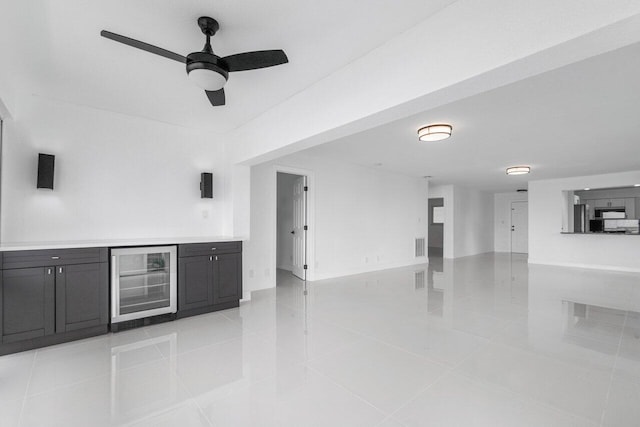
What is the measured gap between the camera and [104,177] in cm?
358

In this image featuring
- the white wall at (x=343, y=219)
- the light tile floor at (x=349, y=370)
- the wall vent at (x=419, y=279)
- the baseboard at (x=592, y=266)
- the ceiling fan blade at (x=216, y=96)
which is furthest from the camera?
the baseboard at (x=592, y=266)

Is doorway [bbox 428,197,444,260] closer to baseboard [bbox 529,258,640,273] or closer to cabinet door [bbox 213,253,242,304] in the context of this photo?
baseboard [bbox 529,258,640,273]

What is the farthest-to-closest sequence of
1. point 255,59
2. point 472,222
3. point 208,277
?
point 472,222 < point 208,277 < point 255,59

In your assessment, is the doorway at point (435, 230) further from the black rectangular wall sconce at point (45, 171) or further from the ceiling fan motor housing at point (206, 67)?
the black rectangular wall sconce at point (45, 171)

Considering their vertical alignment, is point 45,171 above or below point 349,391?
above

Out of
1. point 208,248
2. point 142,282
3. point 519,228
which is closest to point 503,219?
point 519,228

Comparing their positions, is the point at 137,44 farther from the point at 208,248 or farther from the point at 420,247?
the point at 420,247

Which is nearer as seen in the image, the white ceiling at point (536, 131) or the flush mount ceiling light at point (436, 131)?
the white ceiling at point (536, 131)

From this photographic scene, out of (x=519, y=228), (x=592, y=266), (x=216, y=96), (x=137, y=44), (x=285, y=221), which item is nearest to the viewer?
(x=137, y=44)

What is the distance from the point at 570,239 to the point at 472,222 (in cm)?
281

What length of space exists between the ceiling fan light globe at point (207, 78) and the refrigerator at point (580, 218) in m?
10.3

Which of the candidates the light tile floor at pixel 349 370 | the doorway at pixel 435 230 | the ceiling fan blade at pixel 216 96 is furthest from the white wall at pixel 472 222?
the ceiling fan blade at pixel 216 96

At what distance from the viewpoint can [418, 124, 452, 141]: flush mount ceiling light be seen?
3.75 m

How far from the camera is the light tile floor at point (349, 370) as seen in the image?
1840 millimetres
